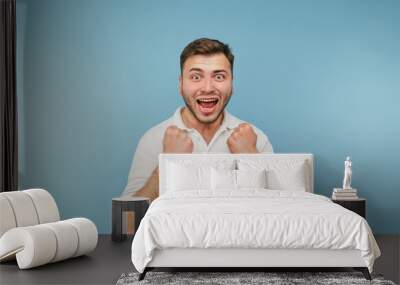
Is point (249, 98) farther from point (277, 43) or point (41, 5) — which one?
point (41, 5)

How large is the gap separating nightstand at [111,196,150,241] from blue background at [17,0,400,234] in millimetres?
553

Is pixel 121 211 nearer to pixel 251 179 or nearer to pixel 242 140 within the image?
pixel 251 179

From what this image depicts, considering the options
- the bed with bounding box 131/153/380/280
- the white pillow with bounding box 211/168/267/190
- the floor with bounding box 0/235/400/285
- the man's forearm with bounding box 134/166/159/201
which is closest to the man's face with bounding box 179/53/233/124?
the man's forearm with bounding box 134/166/159/201

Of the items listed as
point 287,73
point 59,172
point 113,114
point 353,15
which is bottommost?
point 59,172

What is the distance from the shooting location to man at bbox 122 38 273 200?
7.27 meters

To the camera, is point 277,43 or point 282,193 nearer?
point 282,193

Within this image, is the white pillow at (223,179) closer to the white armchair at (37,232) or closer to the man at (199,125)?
the man at (199,125)

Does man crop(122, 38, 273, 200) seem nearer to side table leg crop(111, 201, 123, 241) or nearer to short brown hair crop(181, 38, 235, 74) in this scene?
short brown hair crop(181, 38, 235, 74)

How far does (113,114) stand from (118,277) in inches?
106

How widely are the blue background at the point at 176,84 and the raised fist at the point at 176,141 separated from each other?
0.20 metres

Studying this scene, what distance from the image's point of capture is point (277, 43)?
23.7ft

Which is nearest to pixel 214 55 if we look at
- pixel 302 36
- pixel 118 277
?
pixel 302 36

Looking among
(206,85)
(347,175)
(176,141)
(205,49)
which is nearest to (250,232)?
(347,175)

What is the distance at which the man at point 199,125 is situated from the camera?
23.9 feet
